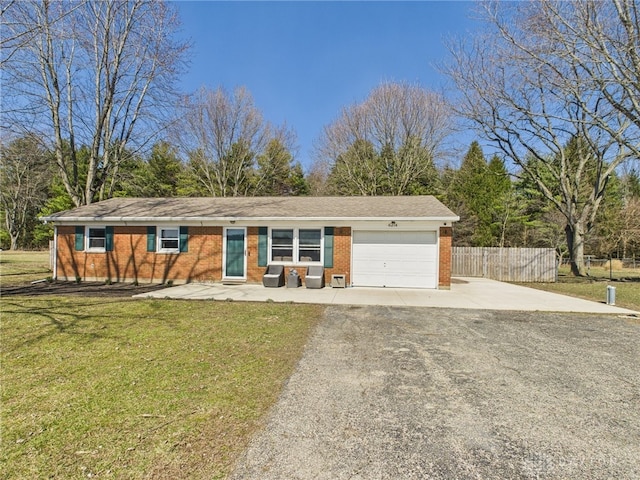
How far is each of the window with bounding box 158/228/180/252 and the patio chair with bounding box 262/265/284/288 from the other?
3849 mm

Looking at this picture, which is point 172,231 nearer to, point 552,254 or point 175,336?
point 175,336

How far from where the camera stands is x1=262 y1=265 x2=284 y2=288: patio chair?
11312 millimetres

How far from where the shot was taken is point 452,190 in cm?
2597

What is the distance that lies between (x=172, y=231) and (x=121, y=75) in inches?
430

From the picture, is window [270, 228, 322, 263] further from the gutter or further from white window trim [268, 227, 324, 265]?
the gutter

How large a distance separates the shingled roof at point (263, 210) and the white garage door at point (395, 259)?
86 cm

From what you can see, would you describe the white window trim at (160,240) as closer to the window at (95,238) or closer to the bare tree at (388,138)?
the window at (95,238)

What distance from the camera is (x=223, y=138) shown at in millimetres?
24797

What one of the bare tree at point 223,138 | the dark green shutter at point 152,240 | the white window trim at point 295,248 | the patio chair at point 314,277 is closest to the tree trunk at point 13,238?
the bare tree at point 223,138

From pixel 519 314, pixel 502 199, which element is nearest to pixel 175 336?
pixel 519 314

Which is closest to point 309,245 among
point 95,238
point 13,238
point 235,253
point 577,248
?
point 235,253

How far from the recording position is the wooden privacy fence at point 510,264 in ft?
50.5

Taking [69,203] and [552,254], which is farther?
[69,203]

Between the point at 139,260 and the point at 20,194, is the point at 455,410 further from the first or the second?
the point at 20,194
